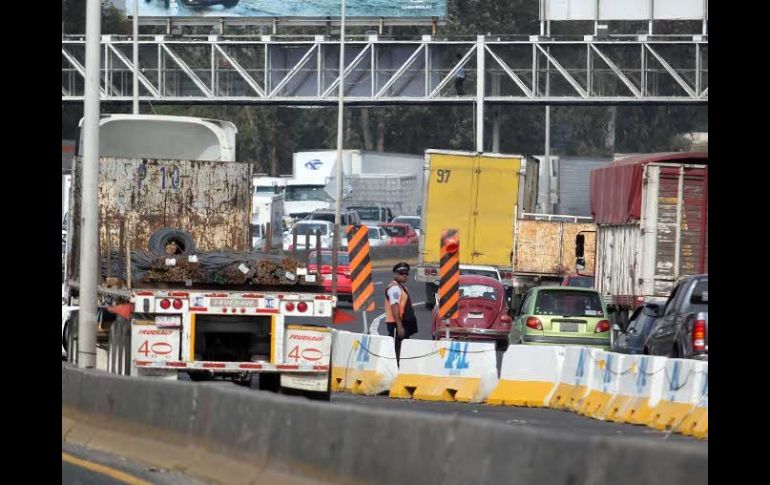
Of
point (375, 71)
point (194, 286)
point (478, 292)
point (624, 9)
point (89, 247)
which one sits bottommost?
point (478, 292)

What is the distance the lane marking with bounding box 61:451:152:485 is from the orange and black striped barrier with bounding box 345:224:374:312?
13.7 metres

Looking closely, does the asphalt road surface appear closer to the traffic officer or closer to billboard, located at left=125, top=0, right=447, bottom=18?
the traffic officer

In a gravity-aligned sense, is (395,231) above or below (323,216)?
below

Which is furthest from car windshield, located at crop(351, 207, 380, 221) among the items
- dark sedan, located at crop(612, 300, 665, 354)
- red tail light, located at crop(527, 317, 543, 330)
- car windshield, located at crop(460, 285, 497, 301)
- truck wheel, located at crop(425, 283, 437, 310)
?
dark sedan, located at crop(612, 300, 665, 354)

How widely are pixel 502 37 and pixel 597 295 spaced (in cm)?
3161

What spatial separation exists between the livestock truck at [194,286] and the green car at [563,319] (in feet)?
21.9

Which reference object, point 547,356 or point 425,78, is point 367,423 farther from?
point 425,78

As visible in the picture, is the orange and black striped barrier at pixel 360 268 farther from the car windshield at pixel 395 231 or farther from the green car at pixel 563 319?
the car windshield at pixel 395 231

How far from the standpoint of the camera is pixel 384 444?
895 centimetres

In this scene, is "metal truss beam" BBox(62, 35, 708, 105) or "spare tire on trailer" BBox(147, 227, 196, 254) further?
"metal truss beam" BBox(62, 35, 708, 105)

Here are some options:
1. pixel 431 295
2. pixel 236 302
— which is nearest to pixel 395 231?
pixel 431 295

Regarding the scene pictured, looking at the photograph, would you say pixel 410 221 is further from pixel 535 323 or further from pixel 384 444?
pixel 384 444

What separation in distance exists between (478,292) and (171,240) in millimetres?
13159

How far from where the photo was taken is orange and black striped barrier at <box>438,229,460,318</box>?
25469 millimetres
